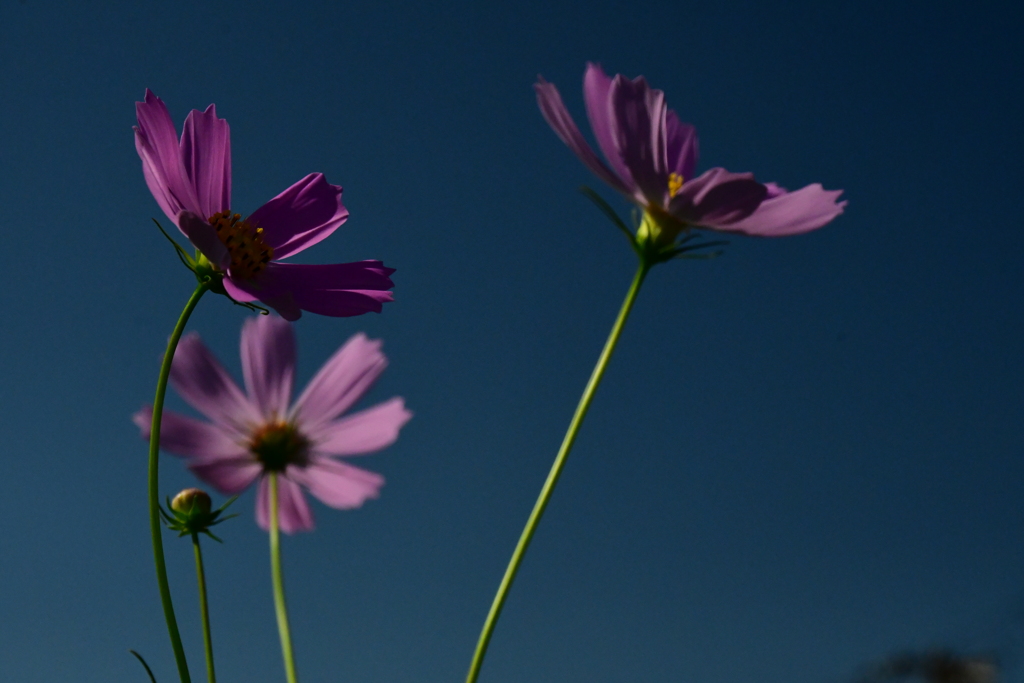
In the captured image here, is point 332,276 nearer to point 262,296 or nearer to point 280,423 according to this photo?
point 262,296

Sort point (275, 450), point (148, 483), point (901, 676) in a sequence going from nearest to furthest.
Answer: point (148, 483) < point (275, 450) < point (901, 676)

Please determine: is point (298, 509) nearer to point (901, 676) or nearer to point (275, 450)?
point (275, 450)

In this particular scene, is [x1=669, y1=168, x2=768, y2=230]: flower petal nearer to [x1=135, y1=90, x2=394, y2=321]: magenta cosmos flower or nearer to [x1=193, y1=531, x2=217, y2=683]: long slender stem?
[x1=135, y1=90, x2=394, y2=321]: magenta cosmos flower

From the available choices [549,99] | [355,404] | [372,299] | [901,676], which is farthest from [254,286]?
[901,676]

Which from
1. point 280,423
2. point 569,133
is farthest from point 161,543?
point 280,423

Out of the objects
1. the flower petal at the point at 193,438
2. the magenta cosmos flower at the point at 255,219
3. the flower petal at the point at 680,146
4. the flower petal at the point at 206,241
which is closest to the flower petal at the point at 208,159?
the magenta cosmos flower at the point at 255,219

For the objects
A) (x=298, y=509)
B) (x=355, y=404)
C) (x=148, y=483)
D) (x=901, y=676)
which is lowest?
(x=148, y=483)

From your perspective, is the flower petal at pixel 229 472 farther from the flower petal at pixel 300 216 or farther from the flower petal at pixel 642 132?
the flower petal at pixel 642 132
